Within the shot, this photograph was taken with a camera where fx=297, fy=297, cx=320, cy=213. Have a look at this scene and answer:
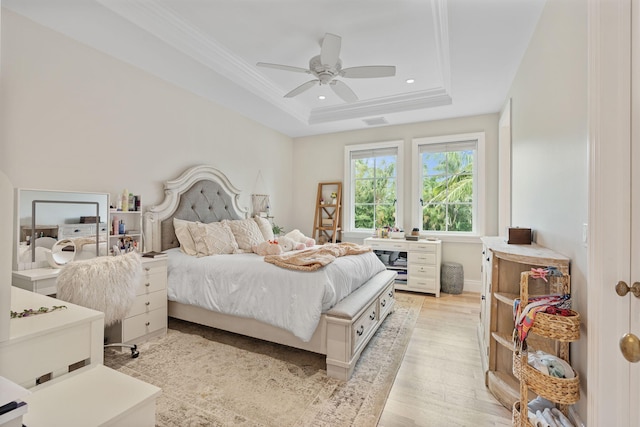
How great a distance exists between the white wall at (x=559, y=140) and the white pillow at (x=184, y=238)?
3038mm

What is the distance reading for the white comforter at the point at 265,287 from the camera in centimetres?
224

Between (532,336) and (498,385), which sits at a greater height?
(532,336)

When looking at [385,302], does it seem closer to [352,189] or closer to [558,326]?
[558,326]

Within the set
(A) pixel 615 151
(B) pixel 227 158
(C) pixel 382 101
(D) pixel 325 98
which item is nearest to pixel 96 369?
(A) pixel 615 151

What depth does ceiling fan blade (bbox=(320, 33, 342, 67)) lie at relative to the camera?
236cm

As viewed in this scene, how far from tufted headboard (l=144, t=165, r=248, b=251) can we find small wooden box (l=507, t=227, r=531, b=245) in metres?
3.23

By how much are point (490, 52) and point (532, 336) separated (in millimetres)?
2439

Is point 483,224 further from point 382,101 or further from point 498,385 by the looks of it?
point 498,385

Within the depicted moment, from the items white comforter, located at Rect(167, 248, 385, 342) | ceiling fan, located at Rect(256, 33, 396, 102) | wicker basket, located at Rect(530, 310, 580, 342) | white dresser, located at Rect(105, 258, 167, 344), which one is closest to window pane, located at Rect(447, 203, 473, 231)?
white comforter, located at Rect(167, 248, 385, 342)

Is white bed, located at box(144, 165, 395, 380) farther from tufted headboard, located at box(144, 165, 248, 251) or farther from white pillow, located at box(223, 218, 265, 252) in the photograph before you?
white pillow, located at box(223, 218, 265, 252)

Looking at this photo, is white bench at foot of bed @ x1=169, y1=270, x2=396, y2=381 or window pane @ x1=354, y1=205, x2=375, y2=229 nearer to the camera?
white bench at foot of bed @ x1=169, y1=270, x2=396, y2=381

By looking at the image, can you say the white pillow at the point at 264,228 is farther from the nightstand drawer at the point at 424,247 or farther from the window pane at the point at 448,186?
the window pane at the point at 448,186

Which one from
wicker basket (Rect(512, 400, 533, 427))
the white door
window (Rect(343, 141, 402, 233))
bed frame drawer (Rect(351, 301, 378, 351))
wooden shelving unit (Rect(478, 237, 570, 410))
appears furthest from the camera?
window (Rect(343, 141, 402, 233))

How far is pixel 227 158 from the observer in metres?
4.24
